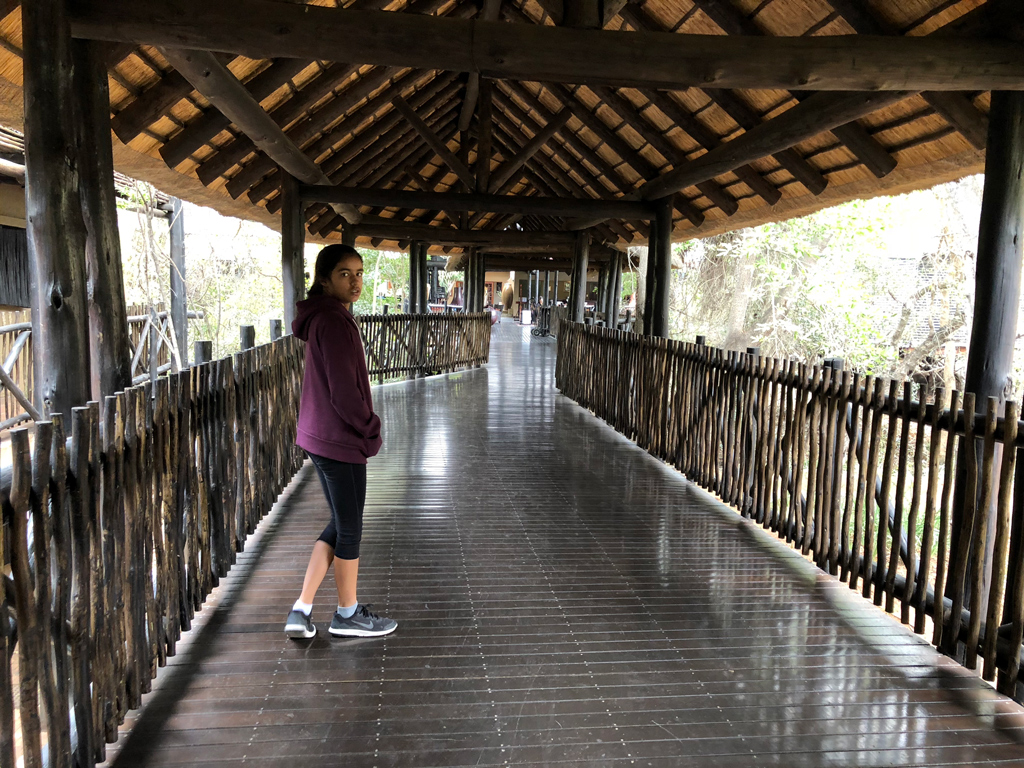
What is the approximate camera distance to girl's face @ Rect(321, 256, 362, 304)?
3223mm

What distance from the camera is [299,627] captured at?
3.24 meters

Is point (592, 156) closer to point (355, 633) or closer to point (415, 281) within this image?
point (415, 281)

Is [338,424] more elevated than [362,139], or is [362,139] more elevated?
[362,139]

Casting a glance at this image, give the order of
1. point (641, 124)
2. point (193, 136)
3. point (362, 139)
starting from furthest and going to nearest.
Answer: point (362, 139) < point (641, 124) < point (193, 136)

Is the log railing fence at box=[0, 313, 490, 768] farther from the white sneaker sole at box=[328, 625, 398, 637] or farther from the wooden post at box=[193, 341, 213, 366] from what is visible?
the white sneaker sole at box=[328, 625, 398, 637]

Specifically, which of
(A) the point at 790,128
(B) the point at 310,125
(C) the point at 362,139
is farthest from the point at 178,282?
(A) the point at 790,128

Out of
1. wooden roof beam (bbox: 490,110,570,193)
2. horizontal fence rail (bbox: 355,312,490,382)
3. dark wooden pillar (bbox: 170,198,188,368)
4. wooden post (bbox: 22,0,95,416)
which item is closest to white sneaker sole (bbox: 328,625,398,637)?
wooden post (bbox: 22,0,95,416)

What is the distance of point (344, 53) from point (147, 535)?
281 cm

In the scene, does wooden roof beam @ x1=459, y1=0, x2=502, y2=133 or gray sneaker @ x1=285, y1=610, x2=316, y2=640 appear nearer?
gray sneaker @ x1=285, y1=610, x2=316, y2=640

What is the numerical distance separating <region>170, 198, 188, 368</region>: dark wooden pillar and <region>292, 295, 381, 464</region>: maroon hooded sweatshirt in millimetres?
12854

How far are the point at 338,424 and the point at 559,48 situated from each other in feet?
8.67

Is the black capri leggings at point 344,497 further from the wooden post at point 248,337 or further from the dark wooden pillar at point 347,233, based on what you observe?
the dark wooden pillar at point 347,233

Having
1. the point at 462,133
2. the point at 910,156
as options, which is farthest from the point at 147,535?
the point at 462,133

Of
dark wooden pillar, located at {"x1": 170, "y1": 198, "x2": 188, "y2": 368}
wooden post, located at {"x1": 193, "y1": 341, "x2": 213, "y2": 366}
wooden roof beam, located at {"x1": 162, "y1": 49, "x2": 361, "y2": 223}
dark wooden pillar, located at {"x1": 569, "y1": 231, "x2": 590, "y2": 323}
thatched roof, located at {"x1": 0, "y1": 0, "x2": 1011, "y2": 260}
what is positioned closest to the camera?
wooden post, located at {"x1": 193, "y1": 341, "x2": 213, "y2": 366}
